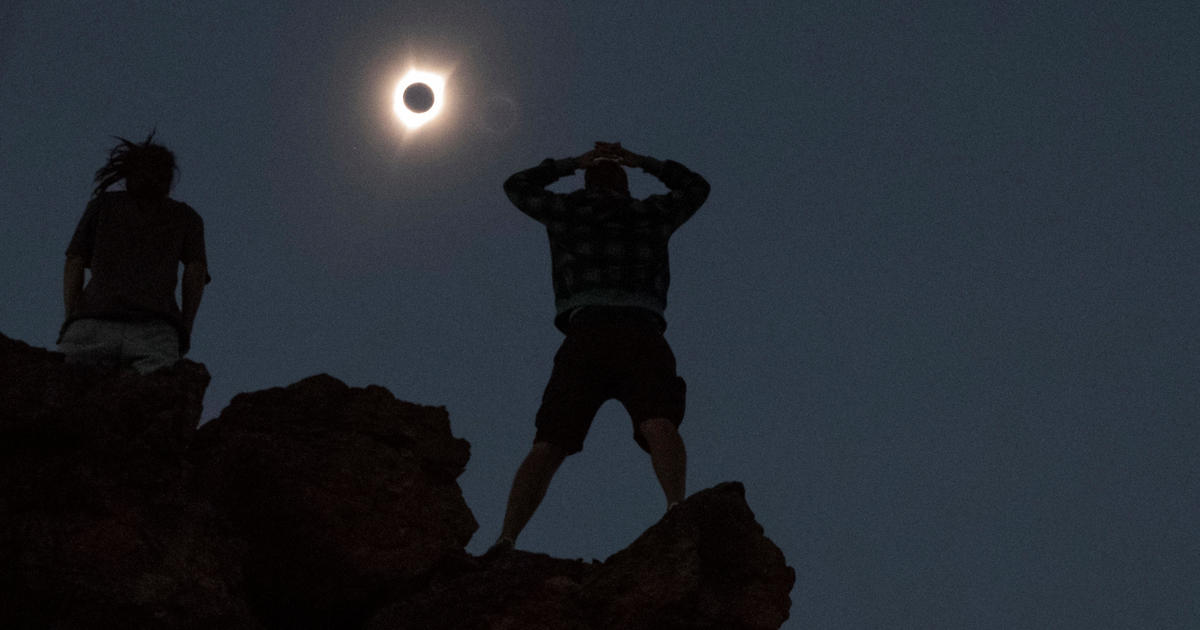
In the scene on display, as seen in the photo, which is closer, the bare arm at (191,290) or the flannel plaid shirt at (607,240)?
the bare arm at (191,290)

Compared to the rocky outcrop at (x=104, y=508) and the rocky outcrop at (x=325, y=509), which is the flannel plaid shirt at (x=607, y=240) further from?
the rocky outcrop at (x=104, y=508)

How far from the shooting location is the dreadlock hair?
7438 mm

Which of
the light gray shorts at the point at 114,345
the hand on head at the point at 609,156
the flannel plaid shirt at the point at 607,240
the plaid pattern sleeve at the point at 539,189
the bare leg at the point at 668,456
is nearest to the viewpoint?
the light gray shorts at the point at 114,345

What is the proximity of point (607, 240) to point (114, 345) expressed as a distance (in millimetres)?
3294

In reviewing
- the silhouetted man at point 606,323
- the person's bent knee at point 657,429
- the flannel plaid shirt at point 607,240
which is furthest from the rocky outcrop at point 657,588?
the flannel plaid shirt at point 607,240

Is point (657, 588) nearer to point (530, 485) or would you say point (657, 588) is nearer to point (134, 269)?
point (530, 485)

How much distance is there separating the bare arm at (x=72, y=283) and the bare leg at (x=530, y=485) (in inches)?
121

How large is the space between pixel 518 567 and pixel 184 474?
7.37 feet

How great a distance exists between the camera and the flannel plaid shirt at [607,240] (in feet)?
25.1

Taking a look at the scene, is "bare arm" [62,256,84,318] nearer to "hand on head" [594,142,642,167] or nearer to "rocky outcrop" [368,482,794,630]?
"rocky outcrop" [368,482,794,630]

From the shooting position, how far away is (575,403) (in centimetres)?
748

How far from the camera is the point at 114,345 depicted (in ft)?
22.6

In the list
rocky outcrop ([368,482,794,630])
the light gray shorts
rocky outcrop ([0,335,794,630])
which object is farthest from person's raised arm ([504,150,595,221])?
the light gray shorts

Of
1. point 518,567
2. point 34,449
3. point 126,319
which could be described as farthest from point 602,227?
point 34,449
